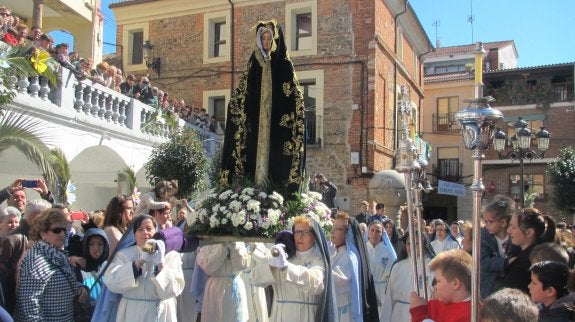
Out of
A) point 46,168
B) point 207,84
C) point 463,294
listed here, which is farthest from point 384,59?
point 463,294

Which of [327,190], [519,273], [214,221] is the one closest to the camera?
[519,273]

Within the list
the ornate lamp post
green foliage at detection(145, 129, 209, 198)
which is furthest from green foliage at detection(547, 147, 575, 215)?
the ornate lamp post

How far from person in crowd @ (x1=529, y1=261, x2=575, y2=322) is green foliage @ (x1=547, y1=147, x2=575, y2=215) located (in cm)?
1958

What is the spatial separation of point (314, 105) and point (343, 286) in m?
16.7

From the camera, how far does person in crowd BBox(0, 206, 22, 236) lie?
6094 millimetres

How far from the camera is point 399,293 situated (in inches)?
269

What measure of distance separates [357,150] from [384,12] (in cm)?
567

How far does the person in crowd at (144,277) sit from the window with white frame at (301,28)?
Answer: 18082mm

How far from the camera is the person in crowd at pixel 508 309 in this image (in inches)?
115

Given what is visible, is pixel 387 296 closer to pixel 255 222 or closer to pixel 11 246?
pixel 255 222

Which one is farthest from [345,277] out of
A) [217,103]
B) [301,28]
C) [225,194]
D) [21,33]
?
[217,103]

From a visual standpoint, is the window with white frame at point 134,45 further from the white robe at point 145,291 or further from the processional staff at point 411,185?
the processional staff at point 411,185

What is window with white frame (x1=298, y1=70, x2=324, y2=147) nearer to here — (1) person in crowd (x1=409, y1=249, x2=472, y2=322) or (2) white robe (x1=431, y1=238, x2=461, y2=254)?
(2) white robe (x1=431, y1=238, x2=461, y2=254)

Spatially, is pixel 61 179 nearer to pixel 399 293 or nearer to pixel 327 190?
pixel 399 293
